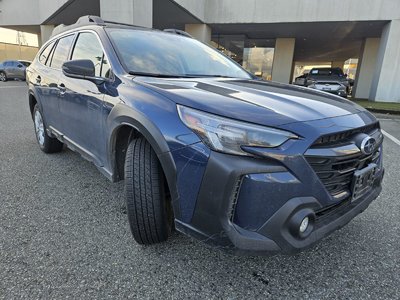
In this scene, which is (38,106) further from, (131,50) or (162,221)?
(162,221)

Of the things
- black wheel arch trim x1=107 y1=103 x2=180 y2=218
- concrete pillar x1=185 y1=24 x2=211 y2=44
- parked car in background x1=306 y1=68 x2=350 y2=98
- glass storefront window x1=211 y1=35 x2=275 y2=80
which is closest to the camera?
black wheel arch trim x1=107 y1=103 x2=180 y2=218

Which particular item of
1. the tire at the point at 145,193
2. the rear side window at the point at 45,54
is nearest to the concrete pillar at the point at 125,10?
the rear side window at the point at 45,54

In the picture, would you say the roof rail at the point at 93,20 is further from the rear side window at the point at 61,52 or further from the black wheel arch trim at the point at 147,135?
the black wheel arch trim at the point at 147,135

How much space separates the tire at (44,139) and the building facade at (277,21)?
8059 millimetres

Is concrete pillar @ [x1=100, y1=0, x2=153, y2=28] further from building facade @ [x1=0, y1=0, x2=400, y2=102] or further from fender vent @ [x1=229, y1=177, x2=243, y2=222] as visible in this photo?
fender vent @ [x1=229, y1=177, x2=243, y2=222]

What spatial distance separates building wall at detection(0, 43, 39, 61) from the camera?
123 ft

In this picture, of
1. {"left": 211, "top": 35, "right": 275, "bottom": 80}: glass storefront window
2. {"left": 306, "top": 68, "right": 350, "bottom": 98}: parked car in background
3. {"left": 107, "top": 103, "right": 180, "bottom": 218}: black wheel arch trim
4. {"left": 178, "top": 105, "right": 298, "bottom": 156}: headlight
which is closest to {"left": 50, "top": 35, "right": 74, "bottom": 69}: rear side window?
{"left": 107, "top": 103, "right": 180, "bottom": 218}: black wheel arch trim

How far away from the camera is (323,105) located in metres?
2.03

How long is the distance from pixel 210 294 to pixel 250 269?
0.38 meters

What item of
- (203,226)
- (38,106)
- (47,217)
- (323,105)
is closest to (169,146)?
(203,226)

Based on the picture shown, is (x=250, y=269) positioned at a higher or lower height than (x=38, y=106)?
lower

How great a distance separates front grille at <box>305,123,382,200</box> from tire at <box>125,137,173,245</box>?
0.97 m

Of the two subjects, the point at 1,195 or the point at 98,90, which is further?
the point at 1,195

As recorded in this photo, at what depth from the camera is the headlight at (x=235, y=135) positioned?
5.19 feet
